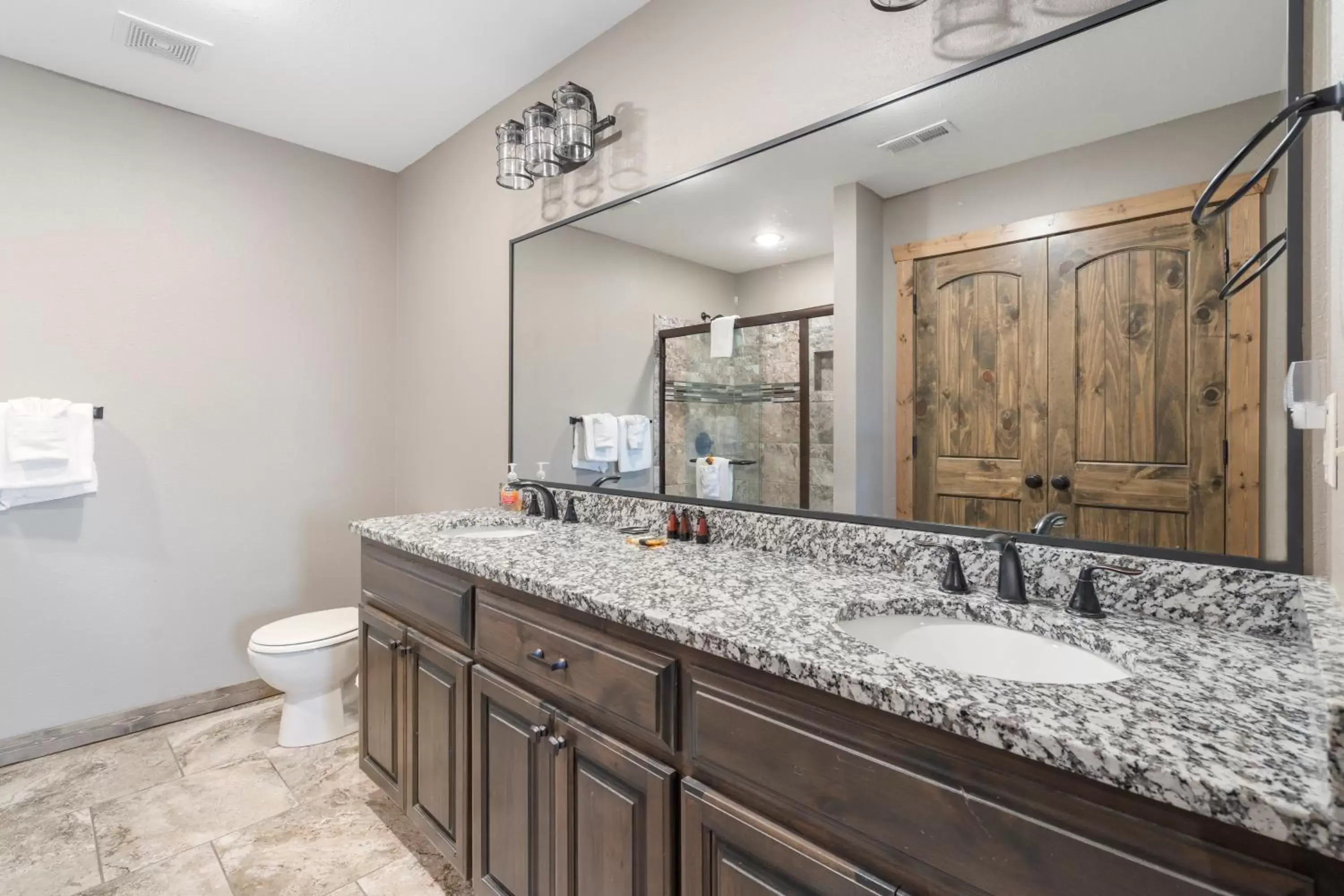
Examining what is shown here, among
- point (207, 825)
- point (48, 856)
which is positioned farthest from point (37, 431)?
point (207, 825)

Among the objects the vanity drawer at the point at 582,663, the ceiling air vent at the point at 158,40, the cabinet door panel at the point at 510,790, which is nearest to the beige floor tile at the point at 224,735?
the cabinet door panel at the point at 510,790

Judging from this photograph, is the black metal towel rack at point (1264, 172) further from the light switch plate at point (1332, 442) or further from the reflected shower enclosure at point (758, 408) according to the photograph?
the reflected shower enclosure at point (758, 408)

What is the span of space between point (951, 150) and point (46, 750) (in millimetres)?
3601

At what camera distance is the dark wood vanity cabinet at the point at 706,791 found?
2.01 feet

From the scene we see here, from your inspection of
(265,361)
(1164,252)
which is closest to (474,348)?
(265,361)

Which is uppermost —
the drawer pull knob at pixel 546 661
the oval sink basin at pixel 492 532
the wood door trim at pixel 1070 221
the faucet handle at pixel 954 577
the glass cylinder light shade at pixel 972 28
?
the glass cylinder light shade at pixel 972 28

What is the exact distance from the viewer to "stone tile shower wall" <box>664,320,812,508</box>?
162cm

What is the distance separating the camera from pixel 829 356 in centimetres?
152

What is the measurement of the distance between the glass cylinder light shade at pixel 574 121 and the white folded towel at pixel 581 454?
36.2 inches

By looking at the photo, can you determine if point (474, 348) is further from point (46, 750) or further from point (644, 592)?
point (46, 750)

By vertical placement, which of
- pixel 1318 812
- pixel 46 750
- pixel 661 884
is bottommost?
pixel 46 750

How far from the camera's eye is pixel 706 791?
982 millimetres

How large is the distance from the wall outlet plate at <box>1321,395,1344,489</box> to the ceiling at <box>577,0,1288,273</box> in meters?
0.47

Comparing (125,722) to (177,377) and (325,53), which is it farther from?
(325,53)
